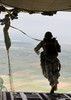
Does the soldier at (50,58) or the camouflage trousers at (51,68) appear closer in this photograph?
the soldier at (50,58)

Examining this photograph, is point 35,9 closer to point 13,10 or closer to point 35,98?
point 13,10

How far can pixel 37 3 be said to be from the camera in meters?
11.9

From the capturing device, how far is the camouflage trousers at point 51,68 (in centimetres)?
1179

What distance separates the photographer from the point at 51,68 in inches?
470

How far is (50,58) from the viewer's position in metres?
11.7

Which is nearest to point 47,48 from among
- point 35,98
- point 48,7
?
point 48,7

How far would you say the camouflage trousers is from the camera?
11789mm

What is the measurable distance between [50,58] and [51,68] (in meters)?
0.42

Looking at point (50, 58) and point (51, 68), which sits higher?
point (50, 58)

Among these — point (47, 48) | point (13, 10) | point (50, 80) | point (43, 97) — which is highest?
point (13, 10)

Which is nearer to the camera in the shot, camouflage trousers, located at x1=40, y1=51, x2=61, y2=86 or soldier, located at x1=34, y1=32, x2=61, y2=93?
soldier, located at x1=34, y1=32, x2=61, y2=93

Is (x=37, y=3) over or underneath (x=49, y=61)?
over

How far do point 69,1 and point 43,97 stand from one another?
168 inches

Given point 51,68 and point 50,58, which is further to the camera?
point 51,68
